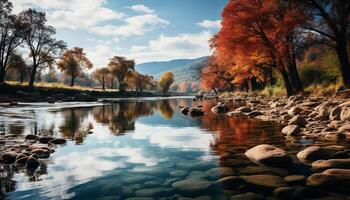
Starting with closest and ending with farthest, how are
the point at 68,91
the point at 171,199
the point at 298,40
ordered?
the point at 171,199 → the point at 298,40 → the point at 68,91

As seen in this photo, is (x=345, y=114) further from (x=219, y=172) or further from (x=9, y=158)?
(x=9, y=158)

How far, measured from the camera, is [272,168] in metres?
7.61

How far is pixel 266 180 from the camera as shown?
261 inches

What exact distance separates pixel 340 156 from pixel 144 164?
522 cm

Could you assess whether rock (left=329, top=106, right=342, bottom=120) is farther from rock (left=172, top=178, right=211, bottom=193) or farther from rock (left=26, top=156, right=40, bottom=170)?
rock (left=26, top=156, right=40, bottom=170)

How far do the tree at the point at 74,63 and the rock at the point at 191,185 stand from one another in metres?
71.4

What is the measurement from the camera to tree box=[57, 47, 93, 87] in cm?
7419

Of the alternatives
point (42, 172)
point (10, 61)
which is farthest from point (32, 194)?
point (10, 61)

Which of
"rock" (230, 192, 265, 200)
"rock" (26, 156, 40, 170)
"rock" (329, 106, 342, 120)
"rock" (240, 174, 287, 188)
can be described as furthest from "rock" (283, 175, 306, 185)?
"rock" (329, 106, 342, 120)

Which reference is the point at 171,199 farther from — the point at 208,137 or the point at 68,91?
the point at 68,91

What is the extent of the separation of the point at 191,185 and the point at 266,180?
160 cm

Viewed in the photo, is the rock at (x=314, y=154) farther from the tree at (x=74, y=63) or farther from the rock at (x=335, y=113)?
the tree at (x=74, y=63)

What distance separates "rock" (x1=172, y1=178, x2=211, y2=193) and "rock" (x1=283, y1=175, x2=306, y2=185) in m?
1.68

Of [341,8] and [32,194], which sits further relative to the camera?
[341,8]
